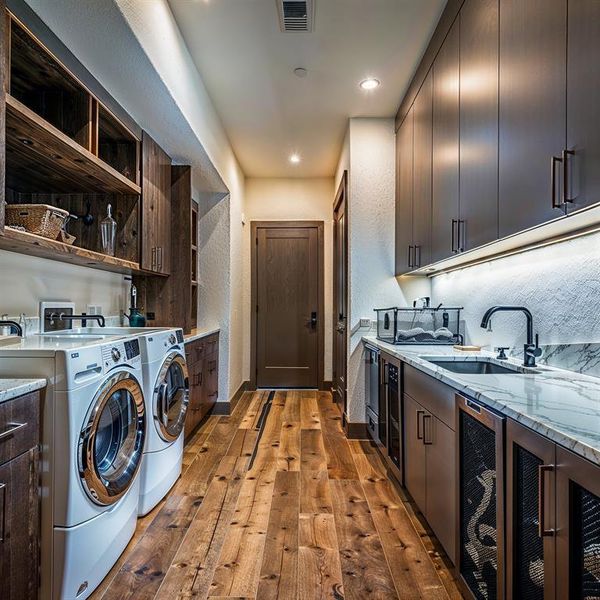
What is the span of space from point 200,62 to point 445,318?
251cm

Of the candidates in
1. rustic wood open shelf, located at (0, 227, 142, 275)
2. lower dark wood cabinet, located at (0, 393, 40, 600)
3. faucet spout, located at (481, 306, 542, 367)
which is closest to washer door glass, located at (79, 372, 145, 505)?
lower dark wood cabinet, located at (0, 393, 40, 600)

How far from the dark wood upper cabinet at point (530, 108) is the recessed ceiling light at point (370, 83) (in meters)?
1.54

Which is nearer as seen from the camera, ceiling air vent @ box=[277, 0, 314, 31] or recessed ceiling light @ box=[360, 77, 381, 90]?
ceiling air vent @ box=[277, 0, 314, 31]

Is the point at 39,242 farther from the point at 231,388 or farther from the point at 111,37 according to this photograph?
the point at 231,388

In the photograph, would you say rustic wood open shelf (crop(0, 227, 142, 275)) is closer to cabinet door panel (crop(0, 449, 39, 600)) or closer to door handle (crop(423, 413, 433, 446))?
cabinet door panel (crop(0, 449, 39, 600))

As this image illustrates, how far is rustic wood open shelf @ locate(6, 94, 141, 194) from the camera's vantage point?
1.83 m

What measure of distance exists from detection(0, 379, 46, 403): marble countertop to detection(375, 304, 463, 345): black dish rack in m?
2.27

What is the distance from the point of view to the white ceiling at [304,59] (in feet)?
8.15

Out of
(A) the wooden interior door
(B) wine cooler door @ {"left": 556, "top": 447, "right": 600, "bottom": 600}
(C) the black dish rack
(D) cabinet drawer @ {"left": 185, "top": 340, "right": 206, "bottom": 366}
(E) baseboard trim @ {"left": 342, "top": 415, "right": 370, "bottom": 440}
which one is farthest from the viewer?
(A) the wooden interior door

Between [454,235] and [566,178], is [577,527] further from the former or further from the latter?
[454,235]

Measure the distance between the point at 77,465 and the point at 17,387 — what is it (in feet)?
1.29

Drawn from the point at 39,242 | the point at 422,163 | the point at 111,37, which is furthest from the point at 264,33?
the point at 39,242

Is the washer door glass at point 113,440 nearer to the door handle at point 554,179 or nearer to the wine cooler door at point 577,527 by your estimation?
the wine cooler door at point 577,527

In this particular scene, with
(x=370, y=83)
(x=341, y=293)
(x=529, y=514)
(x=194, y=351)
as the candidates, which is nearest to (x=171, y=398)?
(x=194, y=351)
